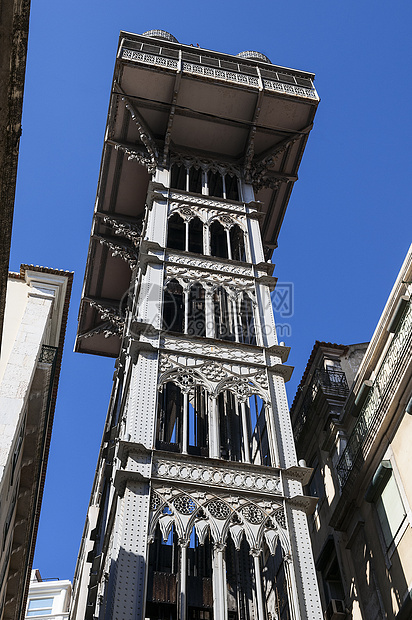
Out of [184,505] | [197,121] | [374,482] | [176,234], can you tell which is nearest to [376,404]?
[374,482]

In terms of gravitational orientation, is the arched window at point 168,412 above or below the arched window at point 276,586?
above

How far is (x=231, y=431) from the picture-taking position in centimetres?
1555

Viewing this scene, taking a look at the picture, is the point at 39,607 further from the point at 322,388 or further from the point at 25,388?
the point at 25,388

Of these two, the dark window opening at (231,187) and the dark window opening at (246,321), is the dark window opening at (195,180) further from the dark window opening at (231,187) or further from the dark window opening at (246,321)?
the dark window opening at (246,321)

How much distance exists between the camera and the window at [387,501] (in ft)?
44.7

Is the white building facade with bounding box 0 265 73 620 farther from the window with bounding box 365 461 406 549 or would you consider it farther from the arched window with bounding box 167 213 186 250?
the window with bounding box 365 461 406 549

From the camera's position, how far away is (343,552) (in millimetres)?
16156

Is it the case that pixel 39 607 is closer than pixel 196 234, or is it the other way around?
pixel 196 234

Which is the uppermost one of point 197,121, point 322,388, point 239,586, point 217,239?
point 197,121

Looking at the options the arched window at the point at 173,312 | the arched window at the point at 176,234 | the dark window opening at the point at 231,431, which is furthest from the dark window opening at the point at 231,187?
the dark window opening at the point at 231,431

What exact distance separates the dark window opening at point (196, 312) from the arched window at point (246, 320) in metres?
0.96

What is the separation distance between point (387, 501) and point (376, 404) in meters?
2.24

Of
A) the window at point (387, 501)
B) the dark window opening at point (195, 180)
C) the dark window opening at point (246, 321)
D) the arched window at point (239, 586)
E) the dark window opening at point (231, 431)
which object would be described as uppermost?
the dark window opening at point (195, 180)

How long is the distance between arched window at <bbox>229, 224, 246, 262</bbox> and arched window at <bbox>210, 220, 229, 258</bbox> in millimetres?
484
